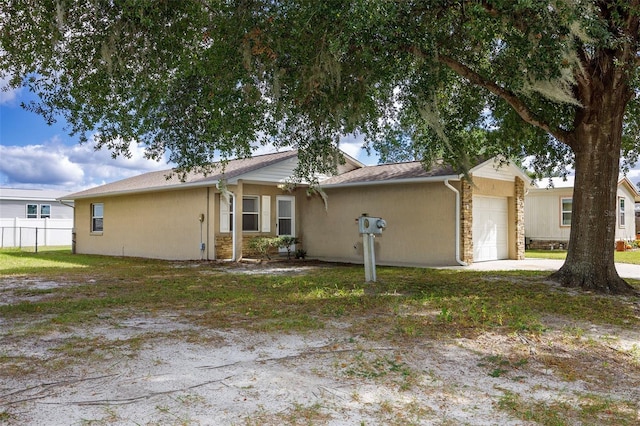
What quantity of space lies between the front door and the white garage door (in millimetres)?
5846

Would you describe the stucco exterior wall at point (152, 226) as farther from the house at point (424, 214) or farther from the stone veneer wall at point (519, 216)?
the stone veneer wall at point (519, 216)

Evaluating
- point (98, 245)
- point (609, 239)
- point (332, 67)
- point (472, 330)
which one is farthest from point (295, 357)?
point (98, 245)

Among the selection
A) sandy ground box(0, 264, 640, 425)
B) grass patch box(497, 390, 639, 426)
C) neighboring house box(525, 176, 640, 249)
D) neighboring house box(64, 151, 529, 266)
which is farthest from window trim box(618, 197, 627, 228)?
grass patch box(497, 390, 639, 426)

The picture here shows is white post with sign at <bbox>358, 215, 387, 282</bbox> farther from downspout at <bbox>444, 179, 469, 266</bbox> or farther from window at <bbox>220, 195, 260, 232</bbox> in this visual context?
window at <bbox>220, 195, 260, 232</bbox>

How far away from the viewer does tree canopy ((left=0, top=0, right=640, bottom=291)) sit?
6.95 m

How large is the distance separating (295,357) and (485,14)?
17.5 ft

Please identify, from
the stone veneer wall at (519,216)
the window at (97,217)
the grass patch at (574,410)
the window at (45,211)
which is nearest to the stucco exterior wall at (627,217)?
the stone veneer wall at (519,216)

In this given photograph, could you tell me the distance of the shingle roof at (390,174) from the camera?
1381 centimetres

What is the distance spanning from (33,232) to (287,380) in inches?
1096

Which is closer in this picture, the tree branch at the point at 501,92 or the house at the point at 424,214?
the tree branch at the point at 501,92

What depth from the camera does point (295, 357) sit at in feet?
15.7

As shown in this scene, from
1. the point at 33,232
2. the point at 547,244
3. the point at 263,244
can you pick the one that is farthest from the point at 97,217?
the point at 547,244

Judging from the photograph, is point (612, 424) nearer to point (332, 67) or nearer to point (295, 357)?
point (295, 357)

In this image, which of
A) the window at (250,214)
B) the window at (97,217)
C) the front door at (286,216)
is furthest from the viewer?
the window at (97,217)
